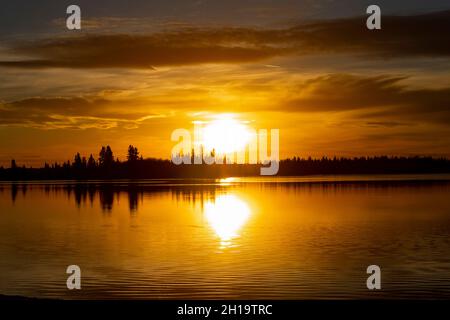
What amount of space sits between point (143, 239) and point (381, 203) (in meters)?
41.2

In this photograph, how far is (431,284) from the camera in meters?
26.4

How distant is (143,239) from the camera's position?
43531 millimetres

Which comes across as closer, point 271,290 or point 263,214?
point 271,290

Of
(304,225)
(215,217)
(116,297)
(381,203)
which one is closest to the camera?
(116,297)

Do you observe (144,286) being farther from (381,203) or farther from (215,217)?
(381,203)

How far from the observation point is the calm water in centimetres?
2623

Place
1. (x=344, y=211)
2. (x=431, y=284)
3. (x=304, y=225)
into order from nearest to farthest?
(x=431, y=284), (x=304, y=225), (x=344, y=211)

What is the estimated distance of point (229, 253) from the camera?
36.6m

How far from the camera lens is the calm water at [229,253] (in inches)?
1033

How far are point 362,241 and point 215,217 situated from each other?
21.7m
